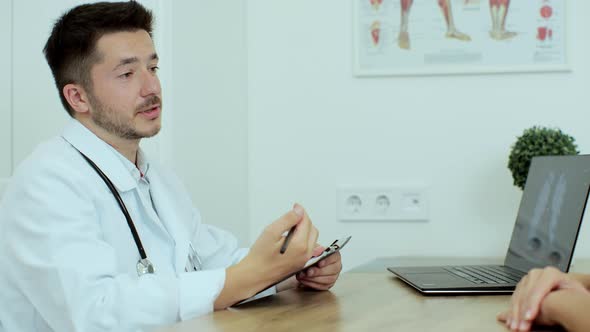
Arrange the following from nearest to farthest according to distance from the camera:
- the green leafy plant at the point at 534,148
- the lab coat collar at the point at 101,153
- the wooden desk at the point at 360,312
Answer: the wooden desk at the point at 360,312 < the lab coat collar at the point at 101,153 < the green leafy plant at the point at 534,148

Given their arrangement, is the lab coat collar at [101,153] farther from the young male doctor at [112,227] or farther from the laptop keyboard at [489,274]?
the laptop keyboard at [489,274]

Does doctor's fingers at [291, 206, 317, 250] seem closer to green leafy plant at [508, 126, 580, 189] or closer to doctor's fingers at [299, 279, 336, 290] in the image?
doctor's fingers at [299, 279, 336, 290]

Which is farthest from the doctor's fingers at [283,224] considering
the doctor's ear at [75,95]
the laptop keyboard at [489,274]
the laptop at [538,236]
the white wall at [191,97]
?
the white wall at [191,97]

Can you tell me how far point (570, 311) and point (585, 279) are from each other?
242 mm

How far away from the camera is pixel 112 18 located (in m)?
1.44

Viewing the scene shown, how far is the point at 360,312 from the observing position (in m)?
0.98

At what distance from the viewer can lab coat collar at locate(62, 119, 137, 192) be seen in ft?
4.26

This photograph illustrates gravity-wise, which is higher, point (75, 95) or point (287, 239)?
point (75, 95)

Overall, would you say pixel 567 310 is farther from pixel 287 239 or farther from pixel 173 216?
pixel 173 216

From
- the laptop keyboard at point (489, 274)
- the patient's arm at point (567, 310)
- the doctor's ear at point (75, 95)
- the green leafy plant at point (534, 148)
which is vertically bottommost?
the laptop keyboard at point (489, 274)

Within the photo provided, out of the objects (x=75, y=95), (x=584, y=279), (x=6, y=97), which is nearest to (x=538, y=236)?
(x=584, y=279)

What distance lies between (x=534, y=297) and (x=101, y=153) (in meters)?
0.82

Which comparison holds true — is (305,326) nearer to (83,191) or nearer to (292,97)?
(83,191)

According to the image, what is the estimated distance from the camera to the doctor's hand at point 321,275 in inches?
47.1
